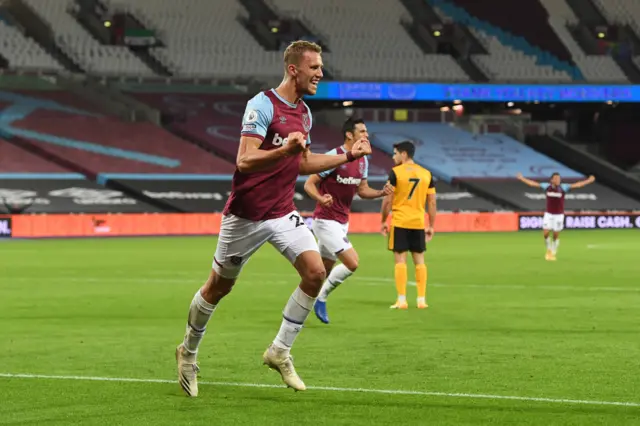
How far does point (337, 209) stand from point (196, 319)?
6511 mm

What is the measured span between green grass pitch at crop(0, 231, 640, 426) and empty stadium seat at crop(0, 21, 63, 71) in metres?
27.5

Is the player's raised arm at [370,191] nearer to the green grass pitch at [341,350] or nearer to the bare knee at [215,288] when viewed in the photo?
the green grass pitch at [341,350]

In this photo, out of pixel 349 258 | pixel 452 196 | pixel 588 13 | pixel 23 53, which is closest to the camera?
pixel 349 258

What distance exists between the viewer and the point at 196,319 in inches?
364

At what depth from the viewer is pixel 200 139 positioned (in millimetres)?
57406

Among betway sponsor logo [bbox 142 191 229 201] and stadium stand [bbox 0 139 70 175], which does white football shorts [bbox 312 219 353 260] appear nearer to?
betway sponsor logo [bbox 142 191 229 201]

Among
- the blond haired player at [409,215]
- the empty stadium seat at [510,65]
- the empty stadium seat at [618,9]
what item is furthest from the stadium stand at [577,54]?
the blond haired player at [409,215]

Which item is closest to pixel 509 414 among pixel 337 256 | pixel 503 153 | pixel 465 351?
pixel 465 351

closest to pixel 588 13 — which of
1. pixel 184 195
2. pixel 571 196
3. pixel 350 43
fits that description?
pixel 571 196

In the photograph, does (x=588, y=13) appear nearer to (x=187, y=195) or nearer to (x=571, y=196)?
(x=571, y=196)

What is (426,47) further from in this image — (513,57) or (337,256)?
(337,256)

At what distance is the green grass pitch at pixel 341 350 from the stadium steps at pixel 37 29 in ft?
93.3

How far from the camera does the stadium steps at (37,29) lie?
172 ft

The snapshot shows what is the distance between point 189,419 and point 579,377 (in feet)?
12.0
